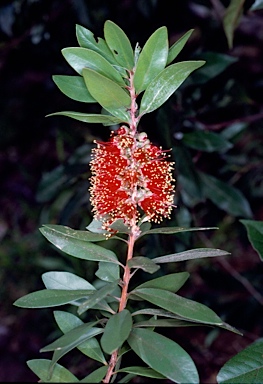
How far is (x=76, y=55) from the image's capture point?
2.21 ft

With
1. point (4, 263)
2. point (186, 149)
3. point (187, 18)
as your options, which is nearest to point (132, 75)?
point (186, 149)

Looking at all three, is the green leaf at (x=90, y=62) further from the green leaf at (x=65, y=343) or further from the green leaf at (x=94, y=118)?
the green leaf at (x=65, y=343)

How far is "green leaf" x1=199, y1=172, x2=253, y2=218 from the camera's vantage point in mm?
1352

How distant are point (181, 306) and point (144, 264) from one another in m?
0.06

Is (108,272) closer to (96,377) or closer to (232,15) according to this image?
(96,377)

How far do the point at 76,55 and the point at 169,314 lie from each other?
311 millimetres

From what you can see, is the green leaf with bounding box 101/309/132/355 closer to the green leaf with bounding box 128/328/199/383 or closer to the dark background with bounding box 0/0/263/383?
the green leaf with bounding box 128/328/199/383

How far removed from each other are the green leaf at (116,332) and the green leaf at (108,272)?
0.29 feet

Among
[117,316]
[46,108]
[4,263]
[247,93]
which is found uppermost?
[117,316]

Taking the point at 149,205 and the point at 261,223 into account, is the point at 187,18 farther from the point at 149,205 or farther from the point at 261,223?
the point at 149,205

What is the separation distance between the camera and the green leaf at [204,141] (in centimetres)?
124

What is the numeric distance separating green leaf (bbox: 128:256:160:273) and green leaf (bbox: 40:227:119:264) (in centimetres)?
5

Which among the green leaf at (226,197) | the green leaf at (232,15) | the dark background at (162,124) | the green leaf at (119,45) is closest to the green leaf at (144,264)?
the green leaf at (119,45)

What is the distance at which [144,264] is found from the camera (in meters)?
0.62
